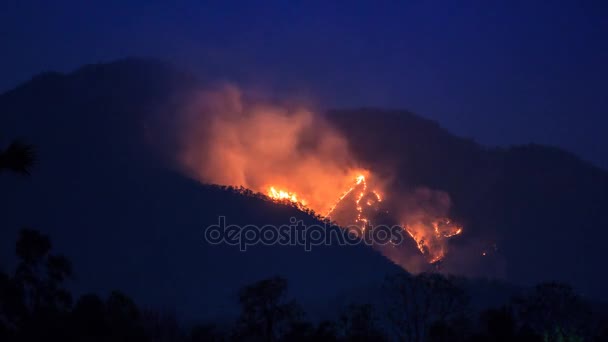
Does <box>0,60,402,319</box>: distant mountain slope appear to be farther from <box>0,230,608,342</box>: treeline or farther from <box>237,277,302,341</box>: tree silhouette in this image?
<box>237,277,302,341</box>: tree silhouette

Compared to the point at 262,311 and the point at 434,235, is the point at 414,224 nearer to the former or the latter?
the point at 434,235

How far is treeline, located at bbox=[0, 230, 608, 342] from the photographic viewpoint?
96.3ft

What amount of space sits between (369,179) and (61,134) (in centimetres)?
4440

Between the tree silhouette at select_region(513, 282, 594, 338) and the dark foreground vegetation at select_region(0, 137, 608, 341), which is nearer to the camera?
the dark foreground vegetation at select_region(0, 137, 608, 341)

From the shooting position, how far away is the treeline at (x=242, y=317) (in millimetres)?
29344

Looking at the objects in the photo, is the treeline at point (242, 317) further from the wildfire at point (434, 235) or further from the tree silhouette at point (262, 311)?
the wildfire at point (434, 235)

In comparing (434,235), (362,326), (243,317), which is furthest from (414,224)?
(243,317)

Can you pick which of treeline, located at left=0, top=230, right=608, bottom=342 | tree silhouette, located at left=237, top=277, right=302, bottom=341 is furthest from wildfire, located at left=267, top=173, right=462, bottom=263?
tree silhouette, located at left=237, top=277, right=302, bottom=341

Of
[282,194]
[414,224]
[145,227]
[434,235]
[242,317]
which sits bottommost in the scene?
[242,317]

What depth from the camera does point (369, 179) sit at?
4190 inches

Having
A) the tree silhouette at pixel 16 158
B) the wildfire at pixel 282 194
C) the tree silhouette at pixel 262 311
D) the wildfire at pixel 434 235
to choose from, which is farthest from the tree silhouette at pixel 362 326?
the wildfire at pixel 434 235

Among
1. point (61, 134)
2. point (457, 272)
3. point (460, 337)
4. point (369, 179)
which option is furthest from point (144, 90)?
point (460, 337)

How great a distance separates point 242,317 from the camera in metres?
38.6

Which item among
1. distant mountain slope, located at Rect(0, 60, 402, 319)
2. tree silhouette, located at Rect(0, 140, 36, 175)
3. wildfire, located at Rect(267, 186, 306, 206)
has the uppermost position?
wildfire, located at Rect(267, 186, 306, 206)
